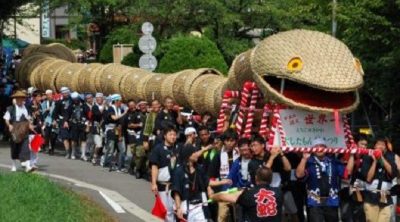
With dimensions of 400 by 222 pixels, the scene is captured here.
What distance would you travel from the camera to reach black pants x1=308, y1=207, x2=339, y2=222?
42.3 feet

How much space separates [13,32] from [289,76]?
3044 cm

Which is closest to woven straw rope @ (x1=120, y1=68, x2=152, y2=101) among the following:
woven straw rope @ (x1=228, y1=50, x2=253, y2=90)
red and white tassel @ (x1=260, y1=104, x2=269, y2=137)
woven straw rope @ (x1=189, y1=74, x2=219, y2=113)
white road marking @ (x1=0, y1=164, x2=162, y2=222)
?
woven straw rope @ (x1=189, y1=74, x2=219, y2=113)

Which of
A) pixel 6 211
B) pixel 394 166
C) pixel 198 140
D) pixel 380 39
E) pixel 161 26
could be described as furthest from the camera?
pixel 161 26

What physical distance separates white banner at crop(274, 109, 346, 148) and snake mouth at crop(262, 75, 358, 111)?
0.41 ft

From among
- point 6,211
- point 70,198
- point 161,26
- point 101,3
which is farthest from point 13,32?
point 6,211

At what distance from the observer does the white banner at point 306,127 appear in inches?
509

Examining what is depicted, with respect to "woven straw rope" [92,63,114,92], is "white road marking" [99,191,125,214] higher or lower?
lower

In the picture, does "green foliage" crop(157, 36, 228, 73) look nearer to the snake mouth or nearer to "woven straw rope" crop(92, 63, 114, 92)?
"woven straw rope" crop(92, 63, 114, 92)

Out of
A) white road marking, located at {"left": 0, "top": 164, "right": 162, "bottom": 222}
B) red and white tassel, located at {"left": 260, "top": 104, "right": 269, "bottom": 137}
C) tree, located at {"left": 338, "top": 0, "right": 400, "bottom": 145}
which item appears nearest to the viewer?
red and white tassel, located at {"left": 260, "top": 104, "right": 269, "bottom": 137}

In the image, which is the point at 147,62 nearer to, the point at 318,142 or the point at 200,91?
the point at 200,91

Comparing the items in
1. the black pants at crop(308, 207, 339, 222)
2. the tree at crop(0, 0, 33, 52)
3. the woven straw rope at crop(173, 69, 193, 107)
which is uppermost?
the tree at crop(0, 0, 33, 52)

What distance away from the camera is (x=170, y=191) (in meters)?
13.6

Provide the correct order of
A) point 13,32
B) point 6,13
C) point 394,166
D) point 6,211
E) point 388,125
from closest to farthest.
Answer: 1. point 6,211
2. point 394,166
3. point 388,125
4. point 6,13
5. point 13,32

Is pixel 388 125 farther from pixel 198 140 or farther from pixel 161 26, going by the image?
pixel 161 26
